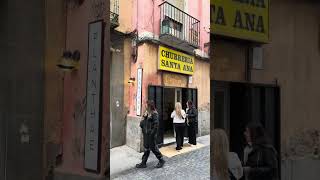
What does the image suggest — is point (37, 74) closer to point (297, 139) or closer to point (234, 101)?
point (234, 101)

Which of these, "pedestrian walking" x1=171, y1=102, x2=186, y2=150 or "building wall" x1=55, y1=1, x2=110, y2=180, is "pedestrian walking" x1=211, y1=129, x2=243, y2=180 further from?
"building wall" x1=55, y1=1, x2=110, y2=180

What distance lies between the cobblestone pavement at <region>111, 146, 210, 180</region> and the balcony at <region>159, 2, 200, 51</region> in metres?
0.43

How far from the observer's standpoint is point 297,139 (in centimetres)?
280

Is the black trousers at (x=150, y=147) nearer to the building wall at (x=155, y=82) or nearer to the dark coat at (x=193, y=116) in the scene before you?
the building wall at (x=155, y=82)

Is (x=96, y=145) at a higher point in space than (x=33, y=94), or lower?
lower

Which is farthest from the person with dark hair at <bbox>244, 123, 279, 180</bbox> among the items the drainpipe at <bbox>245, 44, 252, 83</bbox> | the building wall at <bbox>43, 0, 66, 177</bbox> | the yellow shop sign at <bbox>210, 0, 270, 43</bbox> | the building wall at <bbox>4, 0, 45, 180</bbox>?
the building wall at <bbox>4, 0, 45, 180</bbox>

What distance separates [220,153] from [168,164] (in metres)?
0.24

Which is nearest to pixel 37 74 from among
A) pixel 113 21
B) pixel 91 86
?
pixel 91 86

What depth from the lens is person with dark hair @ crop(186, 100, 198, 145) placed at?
1.90 meters

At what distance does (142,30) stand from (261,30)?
0.83 m

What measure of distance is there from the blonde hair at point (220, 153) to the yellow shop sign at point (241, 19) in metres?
0.45

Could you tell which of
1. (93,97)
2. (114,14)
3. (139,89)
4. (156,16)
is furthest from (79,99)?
(156,16)

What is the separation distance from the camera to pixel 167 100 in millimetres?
1971

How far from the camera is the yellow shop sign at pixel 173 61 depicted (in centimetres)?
185
